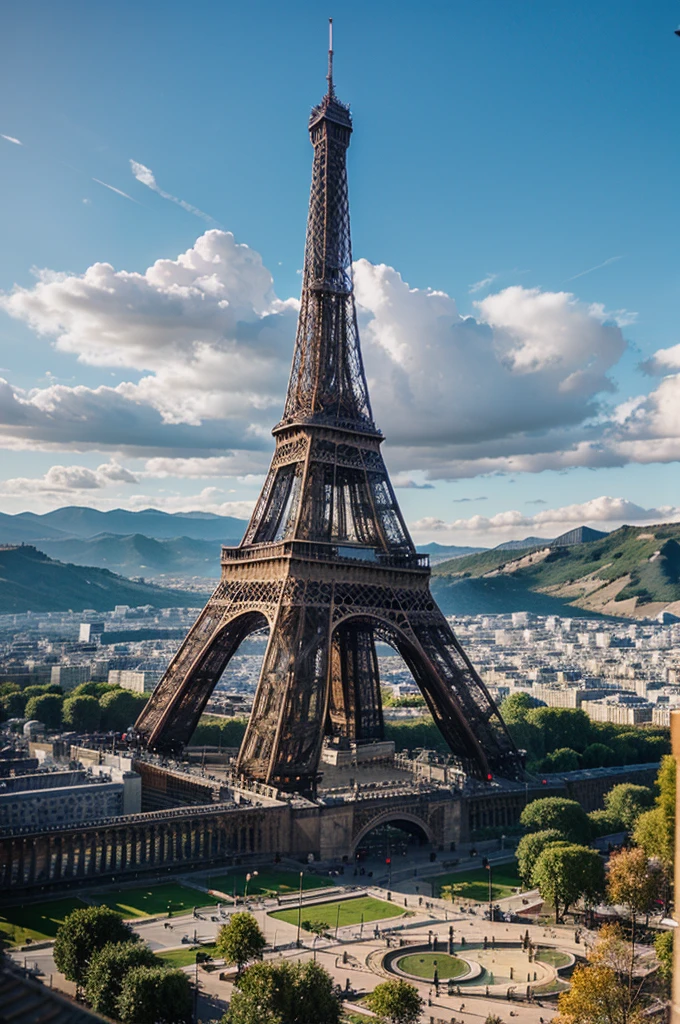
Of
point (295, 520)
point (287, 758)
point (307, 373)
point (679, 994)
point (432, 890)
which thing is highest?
point (307, 373)

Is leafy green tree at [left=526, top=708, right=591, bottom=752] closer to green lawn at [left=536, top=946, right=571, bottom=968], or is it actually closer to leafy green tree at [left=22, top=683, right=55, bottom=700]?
green lawn at [left=536, top=946, right=571, bottom=968]

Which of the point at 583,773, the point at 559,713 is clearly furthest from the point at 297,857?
the point at 559,713

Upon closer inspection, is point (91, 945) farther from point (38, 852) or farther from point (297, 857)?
point (297, 857)

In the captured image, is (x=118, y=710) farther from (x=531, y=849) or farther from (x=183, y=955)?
(x=183, y=955)

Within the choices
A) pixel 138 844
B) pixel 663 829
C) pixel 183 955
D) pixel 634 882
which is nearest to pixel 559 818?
pixel 663 829

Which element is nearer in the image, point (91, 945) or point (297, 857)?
point (91, 945)

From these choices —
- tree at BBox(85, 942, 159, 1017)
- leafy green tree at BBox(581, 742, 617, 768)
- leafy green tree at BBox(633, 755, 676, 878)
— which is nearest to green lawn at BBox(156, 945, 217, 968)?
tree at BBox(85, 942, 159, 1017)
